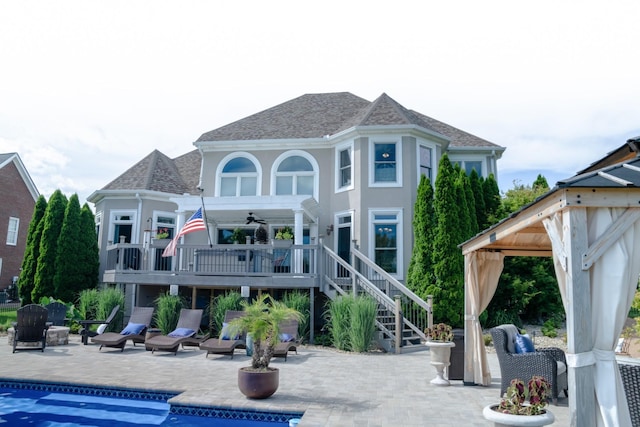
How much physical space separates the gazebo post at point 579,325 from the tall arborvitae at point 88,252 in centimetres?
1959

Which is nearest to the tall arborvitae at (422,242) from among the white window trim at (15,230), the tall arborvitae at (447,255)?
the tall arborvitae at (447,255)

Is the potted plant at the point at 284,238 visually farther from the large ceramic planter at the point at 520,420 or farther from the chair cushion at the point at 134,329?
the large ceramic planter at the point at 520,420

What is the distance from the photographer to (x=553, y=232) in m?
5.18

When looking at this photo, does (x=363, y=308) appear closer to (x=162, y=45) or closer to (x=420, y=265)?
(x=420, y=265)

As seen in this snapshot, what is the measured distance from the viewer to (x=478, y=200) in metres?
17.7

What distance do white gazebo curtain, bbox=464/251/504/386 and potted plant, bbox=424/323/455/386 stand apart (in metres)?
0.36

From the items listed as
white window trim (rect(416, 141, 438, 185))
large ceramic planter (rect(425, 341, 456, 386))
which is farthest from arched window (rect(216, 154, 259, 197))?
large ceramic planter (rect(425, 341, 456, 386))

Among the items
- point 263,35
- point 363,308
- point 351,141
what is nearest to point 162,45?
point 263,35

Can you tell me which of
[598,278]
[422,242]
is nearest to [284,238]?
[422,242]

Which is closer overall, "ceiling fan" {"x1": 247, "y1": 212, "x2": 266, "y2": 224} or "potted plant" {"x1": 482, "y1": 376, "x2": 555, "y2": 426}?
"potted plant" {"x1": 482, "y1": 376, "x2": 555, "y2": 426}

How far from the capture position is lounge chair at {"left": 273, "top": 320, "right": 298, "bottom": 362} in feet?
37.7

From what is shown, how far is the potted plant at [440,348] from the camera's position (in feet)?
29.7

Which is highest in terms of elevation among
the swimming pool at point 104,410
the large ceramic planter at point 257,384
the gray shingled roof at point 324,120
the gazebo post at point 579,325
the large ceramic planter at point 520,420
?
the gray shingled roof at point 324,120

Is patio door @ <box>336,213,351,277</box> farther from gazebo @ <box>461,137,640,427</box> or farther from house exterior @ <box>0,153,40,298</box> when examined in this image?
house exterior @ <box>0,153,40,298</box>
